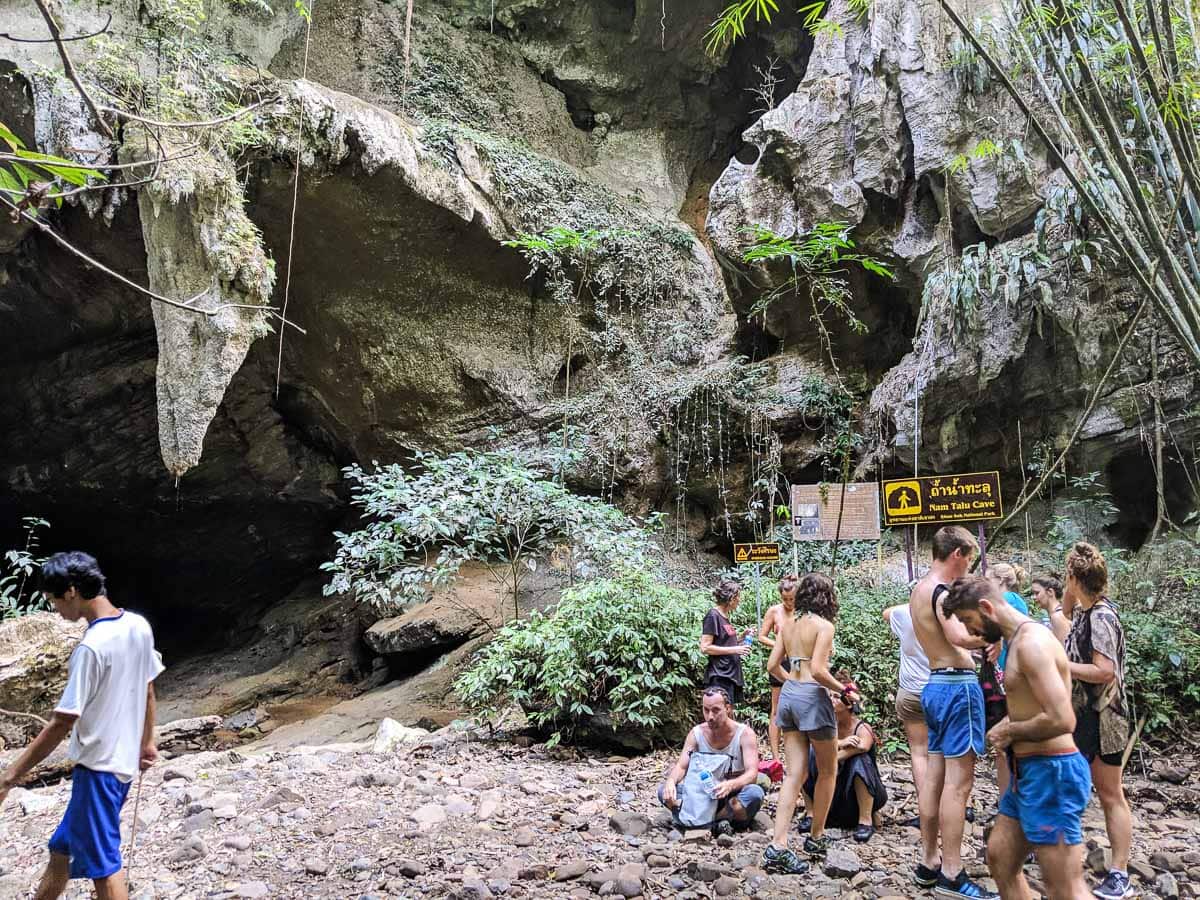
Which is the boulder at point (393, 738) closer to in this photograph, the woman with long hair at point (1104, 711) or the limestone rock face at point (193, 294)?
the limestone rock face at point (193, 294)

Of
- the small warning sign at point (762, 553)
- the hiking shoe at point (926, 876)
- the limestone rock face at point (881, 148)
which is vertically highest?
the limestone rock face at point (881, 148)

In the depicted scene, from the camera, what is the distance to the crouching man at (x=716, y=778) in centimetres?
395

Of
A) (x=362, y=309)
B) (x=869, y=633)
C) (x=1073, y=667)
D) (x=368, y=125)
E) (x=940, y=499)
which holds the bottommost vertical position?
(x=869, y=633)

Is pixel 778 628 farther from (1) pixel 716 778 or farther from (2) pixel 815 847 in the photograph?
(2) pixel 815 847

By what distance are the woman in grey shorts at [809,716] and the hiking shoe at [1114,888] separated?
3.77 feet

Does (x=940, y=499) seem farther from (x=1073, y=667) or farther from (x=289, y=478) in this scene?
(x=289, y=478)

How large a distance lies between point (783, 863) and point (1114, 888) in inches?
54.8

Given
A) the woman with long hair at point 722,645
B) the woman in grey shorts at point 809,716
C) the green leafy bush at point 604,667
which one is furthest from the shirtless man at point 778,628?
the woman in grey shorts at point 809,716

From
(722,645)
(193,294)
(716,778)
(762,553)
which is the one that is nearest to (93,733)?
(716,778)

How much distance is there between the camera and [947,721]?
10.6ft

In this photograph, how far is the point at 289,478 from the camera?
12672mm

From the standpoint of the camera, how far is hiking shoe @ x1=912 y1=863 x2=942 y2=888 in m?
3.24

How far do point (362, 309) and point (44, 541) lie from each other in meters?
8.11

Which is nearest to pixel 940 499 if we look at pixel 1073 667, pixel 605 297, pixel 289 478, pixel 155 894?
pixel 1073 667
